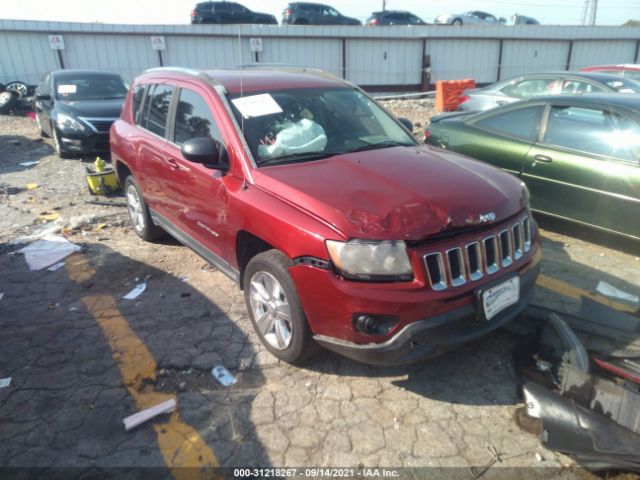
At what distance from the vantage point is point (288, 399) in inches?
109

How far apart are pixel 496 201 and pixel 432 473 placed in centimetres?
161

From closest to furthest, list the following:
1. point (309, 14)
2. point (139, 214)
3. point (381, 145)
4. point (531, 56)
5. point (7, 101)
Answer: point (381, 145)
point (139, 214)
point (7, 101)
point (531, 56)
point (309, 14)

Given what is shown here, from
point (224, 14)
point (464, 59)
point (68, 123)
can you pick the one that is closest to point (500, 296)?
point (68, 123)

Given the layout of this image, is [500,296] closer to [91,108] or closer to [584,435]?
[584,435]

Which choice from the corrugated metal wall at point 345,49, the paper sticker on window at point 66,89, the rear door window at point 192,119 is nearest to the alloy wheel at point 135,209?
the rear door window at point 192,119

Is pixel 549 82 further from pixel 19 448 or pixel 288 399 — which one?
pixel 19 448

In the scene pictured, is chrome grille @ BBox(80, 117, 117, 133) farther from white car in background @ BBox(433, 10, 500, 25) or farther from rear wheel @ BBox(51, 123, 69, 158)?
white car in background @ BBox(433, 10, 500, 25)

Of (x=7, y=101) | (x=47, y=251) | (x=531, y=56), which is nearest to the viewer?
(x=47, y=251)

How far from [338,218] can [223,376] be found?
1396 millimetres

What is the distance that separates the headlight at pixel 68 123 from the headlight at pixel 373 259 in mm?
8017

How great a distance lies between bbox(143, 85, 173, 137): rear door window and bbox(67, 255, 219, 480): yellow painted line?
5.36 feet

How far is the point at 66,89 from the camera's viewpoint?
31.5 feet

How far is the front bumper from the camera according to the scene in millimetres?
2404

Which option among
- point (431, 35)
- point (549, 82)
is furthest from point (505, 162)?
point (431, 35)
